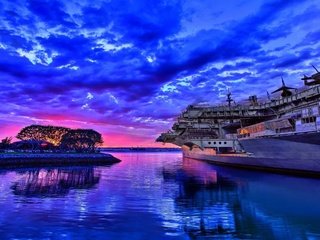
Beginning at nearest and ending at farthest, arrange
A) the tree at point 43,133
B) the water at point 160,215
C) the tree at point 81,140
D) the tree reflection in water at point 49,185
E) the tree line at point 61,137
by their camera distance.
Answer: the water at point 160,215 → the tree reflection in water at point 49,185 → the tree at point 43,133 → the tree line at point 61,137 → the tree at point 81,140

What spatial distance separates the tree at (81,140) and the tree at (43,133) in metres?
1.76

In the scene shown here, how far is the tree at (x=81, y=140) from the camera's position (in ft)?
313

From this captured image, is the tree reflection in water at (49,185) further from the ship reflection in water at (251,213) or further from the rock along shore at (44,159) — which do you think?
the rock along shore at (44,159)

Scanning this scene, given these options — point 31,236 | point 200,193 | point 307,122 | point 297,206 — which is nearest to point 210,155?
point 307,122

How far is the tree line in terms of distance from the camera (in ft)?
284

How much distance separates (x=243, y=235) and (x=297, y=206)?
335 inches

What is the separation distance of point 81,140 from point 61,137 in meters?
6.42

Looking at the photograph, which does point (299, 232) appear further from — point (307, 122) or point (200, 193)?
point (307, 122)

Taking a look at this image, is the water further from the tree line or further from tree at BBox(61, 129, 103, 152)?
tree at BBox(61, 129, 103, 152)

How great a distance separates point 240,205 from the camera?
18906 millimetres

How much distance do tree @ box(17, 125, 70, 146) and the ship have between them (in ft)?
121

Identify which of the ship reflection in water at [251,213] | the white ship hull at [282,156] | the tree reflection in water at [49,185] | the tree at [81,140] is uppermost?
the tree at [81,140]

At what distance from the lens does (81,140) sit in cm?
9769

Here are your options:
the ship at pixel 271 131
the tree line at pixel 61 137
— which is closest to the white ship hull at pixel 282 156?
the ship at pixel 271 131
